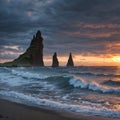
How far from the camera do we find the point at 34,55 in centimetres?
15588

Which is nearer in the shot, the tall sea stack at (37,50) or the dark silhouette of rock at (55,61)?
the tall sea stack at (37,50)

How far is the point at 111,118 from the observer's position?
34.5 ft

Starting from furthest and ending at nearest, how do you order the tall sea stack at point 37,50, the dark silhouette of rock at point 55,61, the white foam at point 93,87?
the dark silhouette of rock at point 55,61
the tall sea stack at point 37,50
the white foam at point 93,87

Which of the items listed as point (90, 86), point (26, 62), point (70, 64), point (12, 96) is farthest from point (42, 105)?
point (70, 64)

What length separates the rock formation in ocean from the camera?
492 ft

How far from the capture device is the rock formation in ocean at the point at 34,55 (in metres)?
150

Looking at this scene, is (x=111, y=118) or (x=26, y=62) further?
(x=26, y=62)

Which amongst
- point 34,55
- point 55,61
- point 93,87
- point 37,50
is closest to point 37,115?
point 93,87

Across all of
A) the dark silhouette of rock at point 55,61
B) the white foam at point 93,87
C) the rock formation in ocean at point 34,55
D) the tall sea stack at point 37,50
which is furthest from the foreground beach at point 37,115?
the dark silhouette of rock at point 55,61

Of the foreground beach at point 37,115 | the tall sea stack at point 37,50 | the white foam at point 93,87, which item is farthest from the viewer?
the tall sea stack at point 37,50

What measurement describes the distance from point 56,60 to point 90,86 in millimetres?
147760

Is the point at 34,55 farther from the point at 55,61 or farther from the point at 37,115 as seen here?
the point at 37,115

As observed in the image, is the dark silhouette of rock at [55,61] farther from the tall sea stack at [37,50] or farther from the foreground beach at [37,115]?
the foreground beach at [37,115]

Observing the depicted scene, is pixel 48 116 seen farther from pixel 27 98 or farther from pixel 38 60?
pixel 38 60
